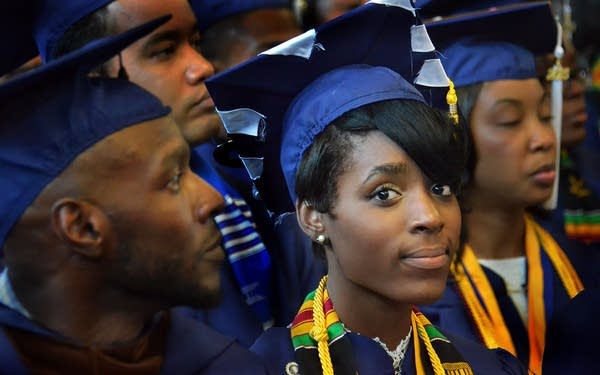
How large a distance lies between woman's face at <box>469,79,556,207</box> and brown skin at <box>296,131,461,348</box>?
69cm

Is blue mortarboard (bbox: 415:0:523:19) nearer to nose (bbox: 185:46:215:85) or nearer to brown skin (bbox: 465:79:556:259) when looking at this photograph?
brown skin (bbox: 465:79:556:259)

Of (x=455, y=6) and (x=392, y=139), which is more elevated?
(x=392, y=139)

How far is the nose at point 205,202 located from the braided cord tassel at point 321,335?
305 mm

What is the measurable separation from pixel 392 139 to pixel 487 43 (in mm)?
872

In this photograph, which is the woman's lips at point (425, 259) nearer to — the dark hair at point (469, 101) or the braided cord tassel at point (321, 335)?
the braided cord tassel at point (321, 335)

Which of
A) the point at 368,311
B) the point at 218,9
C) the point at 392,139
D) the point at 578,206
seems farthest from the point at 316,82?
the point at 578,206

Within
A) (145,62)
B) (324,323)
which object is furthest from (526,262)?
(145,62)

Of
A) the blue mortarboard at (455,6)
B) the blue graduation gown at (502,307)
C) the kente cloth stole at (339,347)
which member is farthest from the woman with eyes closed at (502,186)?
the kente cloth stole at (339,347)

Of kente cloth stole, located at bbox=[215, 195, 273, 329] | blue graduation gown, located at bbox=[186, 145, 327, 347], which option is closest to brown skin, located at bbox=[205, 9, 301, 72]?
blue graduation gown, located at bbox=[186, 145, 327, 347]

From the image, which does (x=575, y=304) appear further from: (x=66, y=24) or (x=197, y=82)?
(x=66, y=24)

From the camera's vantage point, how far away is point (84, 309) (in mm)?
1503

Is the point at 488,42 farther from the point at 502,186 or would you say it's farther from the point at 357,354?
the point at 357,354

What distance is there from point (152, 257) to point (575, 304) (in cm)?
115

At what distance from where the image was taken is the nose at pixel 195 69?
2186 mm
